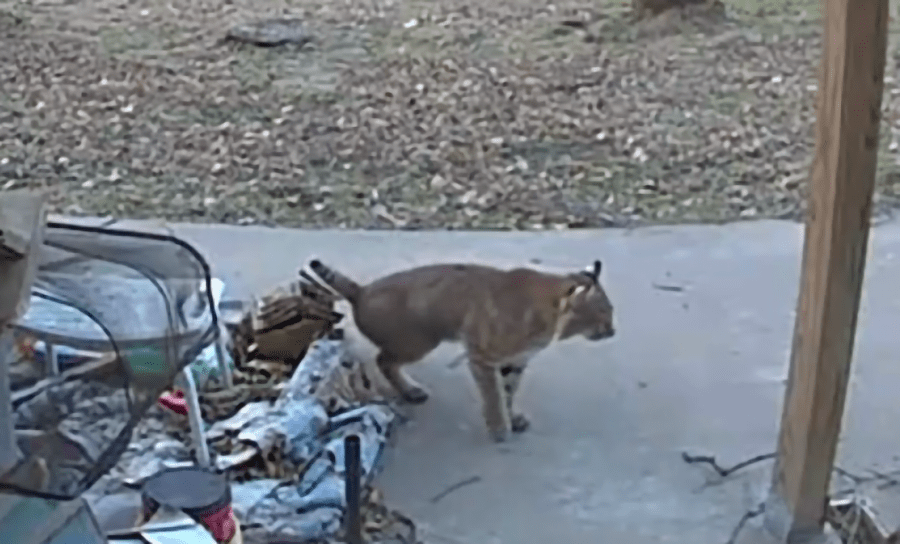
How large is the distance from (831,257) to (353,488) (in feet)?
3.46

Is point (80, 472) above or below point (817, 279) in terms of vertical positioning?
below

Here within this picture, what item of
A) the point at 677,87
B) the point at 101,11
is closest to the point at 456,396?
the point at 677,87

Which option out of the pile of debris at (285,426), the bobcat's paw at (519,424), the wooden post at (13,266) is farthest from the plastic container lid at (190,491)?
the bobcat's paw at (519,424)

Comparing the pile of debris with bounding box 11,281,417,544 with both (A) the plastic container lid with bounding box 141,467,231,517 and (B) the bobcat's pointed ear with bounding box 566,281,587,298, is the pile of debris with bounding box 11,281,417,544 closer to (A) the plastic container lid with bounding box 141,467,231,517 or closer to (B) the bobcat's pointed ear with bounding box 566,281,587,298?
(A) the plastic container lid with bounding box 141,467,231,517

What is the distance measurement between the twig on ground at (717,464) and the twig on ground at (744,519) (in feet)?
0.58

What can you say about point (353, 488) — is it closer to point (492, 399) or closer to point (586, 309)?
point (492, 399)

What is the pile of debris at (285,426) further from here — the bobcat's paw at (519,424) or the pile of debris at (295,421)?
the bobcat's paw at (519,424)

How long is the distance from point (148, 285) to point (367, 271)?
1.36 meters

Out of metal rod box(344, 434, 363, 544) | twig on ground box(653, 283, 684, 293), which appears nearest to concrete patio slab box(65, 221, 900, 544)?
twig on ground box(653, 283, 684, 293)

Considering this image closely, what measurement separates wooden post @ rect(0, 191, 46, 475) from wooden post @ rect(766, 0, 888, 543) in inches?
56.8

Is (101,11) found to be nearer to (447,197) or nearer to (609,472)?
(447,197)

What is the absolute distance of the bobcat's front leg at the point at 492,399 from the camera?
3867 millimetres

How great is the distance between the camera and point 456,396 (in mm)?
4109

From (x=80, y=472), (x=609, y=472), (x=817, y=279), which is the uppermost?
(x=817, y=279)
